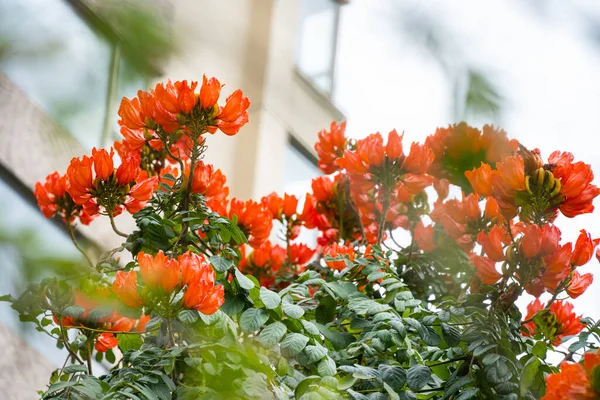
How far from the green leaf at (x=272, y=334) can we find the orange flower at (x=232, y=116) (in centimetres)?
30

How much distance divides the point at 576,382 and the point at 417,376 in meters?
0.35

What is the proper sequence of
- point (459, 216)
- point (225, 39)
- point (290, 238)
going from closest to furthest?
point (225, 39), point (459, 216), point (290, 238)

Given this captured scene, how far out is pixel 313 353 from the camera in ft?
3.90

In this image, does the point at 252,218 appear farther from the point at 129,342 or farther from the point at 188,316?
the point at 188,316

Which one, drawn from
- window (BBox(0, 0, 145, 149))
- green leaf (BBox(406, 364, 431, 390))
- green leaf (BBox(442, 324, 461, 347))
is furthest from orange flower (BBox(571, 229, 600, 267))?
window (BBox(0, 0, 145, 149))

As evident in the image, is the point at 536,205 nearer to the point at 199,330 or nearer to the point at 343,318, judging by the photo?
the point at 343,318

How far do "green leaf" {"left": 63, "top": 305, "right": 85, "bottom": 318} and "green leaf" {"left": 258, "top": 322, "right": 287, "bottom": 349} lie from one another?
0.90 feet

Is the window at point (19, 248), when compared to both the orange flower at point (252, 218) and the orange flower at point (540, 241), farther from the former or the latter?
the orange flower at point (252, 218)

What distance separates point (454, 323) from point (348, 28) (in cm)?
82

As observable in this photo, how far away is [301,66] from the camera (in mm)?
511

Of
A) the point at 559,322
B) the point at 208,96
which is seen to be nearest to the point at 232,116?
the point at 208,96

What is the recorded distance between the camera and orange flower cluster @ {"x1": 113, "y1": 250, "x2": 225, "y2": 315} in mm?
1124

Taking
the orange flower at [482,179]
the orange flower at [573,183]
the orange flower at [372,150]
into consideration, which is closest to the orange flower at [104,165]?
the orange flower at [372,150]

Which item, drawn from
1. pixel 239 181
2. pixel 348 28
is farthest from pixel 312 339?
pixel 348 28
